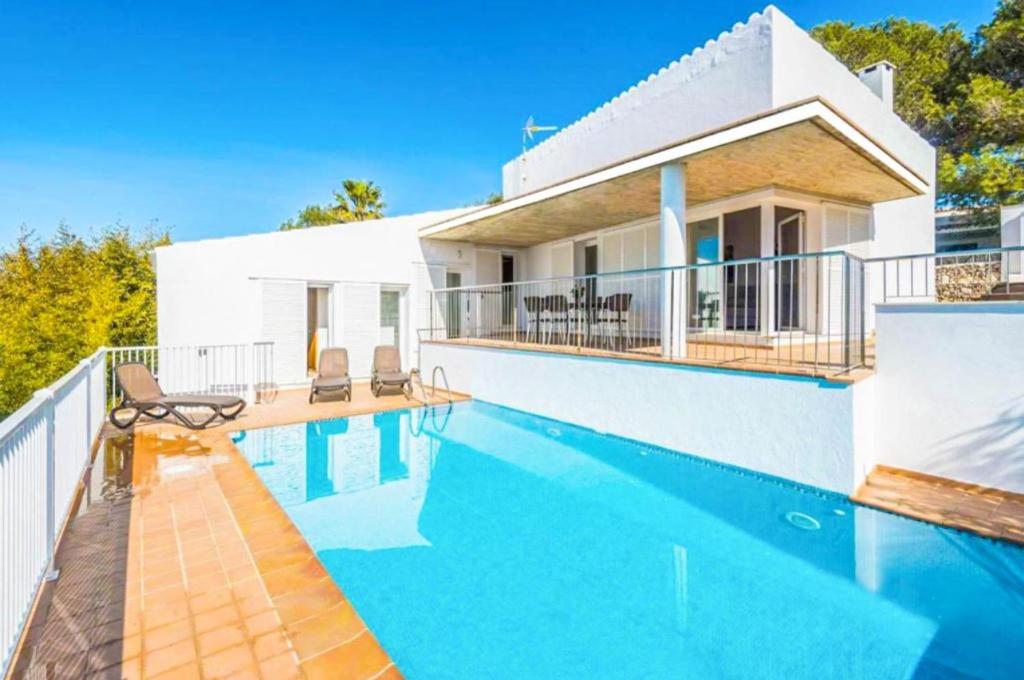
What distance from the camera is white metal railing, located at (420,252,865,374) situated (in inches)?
267

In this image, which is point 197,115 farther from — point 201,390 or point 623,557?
point 623,557

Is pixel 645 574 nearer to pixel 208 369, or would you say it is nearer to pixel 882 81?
pixel 208 369

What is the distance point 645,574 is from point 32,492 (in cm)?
438

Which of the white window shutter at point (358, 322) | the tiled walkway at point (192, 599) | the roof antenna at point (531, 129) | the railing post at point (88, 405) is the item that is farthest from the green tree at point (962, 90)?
the railing post at point (88, 405)

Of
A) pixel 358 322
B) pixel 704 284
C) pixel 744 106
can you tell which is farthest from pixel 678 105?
pixel 358 322

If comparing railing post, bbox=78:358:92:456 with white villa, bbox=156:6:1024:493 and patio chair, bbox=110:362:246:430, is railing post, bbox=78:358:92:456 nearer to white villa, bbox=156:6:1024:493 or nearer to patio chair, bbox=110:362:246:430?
patio chair, bbox=110:362:246:430

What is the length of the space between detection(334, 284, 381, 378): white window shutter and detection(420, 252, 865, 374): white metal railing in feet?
5.11

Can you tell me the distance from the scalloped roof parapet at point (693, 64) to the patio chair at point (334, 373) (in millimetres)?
8540

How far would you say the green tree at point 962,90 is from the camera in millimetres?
16703

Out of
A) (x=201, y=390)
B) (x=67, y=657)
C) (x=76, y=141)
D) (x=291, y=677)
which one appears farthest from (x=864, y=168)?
(x=76, y=141)

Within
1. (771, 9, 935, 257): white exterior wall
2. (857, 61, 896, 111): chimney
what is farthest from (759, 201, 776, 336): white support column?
(857, 61, 896, 111): chimney

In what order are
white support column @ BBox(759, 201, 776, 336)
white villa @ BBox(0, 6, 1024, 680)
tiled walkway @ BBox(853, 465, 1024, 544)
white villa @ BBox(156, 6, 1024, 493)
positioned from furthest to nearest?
1. white support column @ BBox(759, 201, 776, 336)
2. white villa @ BBox(156, 6, 1024, 493)
3. tiled walkway @ BBox(853, 465, 1024, 544)
4. white villa @ BBox(0, 6, 1024, 680)

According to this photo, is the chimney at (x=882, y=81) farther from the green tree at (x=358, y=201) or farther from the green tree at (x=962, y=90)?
the green tree at (x=358, y=201)

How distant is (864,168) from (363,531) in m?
9.40
